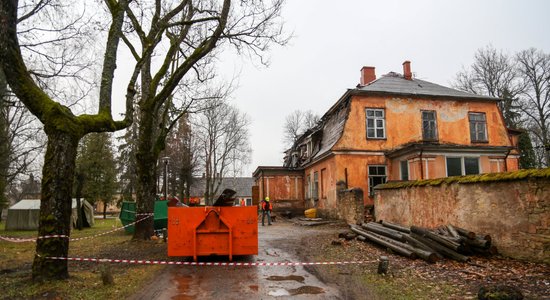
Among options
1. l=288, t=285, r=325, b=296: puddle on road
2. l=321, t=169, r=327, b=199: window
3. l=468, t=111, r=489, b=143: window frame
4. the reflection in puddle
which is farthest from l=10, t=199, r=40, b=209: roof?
l=468, t=111, r=489, b=143: window frame

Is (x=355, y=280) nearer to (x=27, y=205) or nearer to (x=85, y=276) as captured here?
(x=85, y=276)

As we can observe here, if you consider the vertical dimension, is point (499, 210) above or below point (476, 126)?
below

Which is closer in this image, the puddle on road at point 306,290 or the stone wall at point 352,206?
the puddle on road at point 306,290

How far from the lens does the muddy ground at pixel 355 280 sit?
21.8 feet

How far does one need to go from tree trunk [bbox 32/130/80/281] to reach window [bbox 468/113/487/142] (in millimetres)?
24631

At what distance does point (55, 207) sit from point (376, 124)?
2016 cm

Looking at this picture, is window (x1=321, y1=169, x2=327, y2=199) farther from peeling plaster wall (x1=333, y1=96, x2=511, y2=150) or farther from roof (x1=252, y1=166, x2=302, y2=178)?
roof (x1=252, y1=166, x2=302, y2=178)

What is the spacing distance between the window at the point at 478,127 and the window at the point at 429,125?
8.59 feet

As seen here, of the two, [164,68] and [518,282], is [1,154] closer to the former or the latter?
[164,68]

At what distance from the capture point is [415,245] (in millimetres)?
10250

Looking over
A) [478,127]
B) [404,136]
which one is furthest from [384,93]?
[478,127]

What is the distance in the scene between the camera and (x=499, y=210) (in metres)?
9.52

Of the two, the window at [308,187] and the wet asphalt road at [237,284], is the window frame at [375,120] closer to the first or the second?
the window at [308,187]

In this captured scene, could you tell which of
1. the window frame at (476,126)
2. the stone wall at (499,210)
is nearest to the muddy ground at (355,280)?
the stone wall at (499,210)
